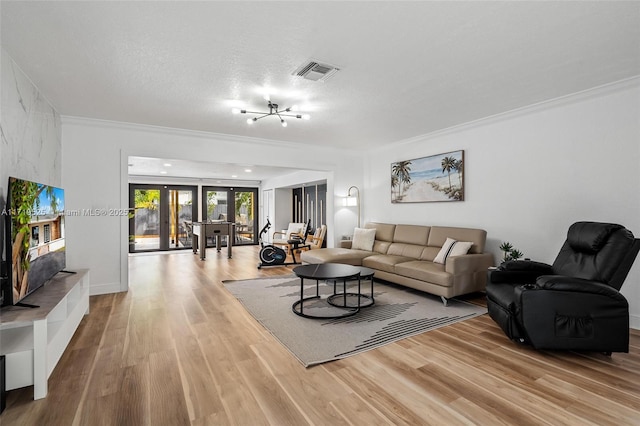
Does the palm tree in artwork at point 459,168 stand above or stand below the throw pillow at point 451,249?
above

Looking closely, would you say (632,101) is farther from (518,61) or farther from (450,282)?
(450,282)

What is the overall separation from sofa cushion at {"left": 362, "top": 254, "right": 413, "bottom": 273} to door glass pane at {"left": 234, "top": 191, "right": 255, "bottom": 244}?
664cm

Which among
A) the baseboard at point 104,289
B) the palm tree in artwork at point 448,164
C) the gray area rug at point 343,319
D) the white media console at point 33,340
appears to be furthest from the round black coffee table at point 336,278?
the baseboard at point 104,289

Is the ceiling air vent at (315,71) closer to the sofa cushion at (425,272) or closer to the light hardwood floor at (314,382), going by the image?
the light hardwood floor at (314,382)

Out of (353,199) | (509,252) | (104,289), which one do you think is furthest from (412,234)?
(104,289)

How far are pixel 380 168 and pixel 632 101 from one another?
3874 millimetres

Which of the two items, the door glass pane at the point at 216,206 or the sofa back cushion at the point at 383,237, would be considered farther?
the door glass pane at the point at 216,206

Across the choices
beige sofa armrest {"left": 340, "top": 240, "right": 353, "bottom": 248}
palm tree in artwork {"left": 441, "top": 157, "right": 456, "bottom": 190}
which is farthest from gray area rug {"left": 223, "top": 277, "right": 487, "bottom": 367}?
palm tree in artwork {"left": 441, "top": 157, "right": 456, "bottom": 190}

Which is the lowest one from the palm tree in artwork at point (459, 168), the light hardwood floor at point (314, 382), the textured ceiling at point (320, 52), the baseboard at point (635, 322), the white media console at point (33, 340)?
the light hardwood floor at point (314, 382)

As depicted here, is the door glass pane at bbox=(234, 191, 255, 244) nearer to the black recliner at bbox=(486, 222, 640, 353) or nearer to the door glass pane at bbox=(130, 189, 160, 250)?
the door glass pane at bbox=(130, 189, 160, 250)

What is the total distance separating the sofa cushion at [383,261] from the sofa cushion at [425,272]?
5.6 inches

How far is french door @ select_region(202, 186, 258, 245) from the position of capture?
420 inches

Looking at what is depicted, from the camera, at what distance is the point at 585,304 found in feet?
8.34

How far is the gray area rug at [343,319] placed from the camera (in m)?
2.83
